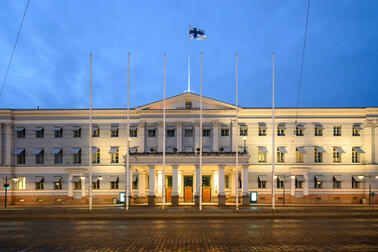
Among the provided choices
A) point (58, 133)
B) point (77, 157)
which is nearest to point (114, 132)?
point (77, 157)

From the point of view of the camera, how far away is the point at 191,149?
4419cm

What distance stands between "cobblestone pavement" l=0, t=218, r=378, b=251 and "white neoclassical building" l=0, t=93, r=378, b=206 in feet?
70.3

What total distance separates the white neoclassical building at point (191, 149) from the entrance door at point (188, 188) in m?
0.15

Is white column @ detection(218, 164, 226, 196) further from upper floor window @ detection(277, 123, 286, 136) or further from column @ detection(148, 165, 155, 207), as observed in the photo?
upper floor window @ detection(277, 123, 286, 136)

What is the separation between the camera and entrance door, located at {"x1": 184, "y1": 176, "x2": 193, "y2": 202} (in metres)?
44.0

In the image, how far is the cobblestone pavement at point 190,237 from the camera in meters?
14.9

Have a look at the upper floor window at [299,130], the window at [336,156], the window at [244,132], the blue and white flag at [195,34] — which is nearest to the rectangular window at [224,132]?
the window at [244,132]

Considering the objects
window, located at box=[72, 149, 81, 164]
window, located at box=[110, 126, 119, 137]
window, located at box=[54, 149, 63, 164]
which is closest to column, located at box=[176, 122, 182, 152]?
window, located at box=[110, 126, 119, 137]

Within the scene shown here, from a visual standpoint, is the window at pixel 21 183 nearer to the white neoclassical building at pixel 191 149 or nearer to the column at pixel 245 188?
the white neoclassical building at pixel 191 149

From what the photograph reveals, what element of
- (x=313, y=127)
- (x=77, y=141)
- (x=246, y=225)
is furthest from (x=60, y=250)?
(x=313, y=127)

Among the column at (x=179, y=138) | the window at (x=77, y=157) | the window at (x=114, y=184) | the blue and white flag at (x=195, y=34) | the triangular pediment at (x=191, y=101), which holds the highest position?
the blue and white flag at (x=195, y=34)

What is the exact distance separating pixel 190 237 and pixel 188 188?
89.5 ft

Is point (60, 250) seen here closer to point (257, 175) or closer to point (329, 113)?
point (257, 175)

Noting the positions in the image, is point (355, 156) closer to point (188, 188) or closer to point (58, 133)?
point (188, 188)
